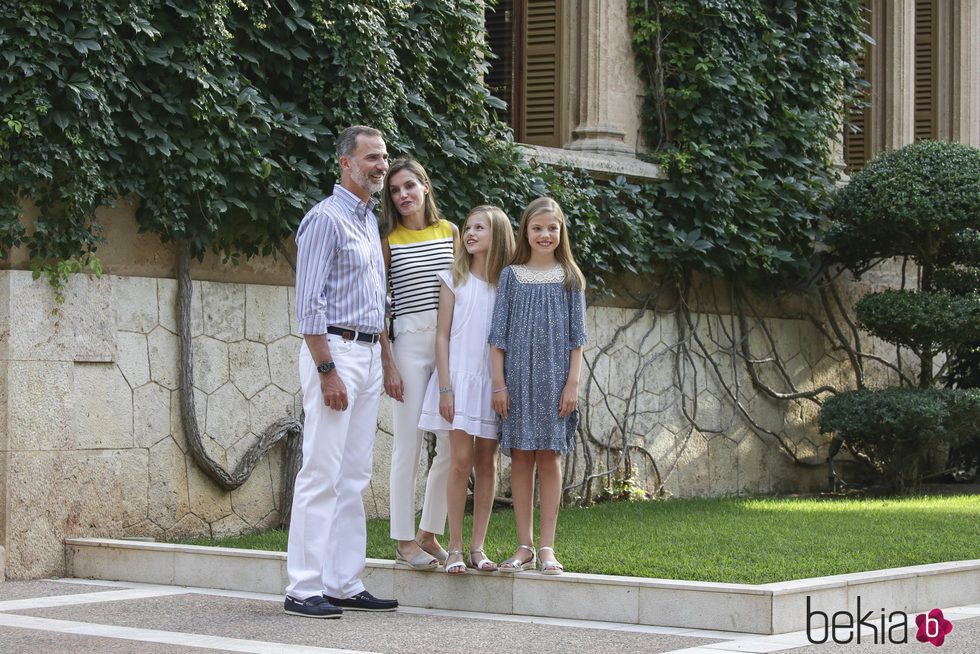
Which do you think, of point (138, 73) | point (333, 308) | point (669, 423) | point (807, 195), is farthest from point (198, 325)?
point (807, 195)

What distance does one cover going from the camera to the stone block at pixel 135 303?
353 inches

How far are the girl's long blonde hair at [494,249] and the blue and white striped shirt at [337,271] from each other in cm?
60

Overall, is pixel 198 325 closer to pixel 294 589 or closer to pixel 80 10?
pixel 80 10

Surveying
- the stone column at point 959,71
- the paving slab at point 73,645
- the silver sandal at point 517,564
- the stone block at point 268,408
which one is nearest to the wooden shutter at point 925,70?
the stone column at point 959,71

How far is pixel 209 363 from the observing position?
9.43m

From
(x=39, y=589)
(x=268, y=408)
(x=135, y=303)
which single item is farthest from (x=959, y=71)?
(x=39, y=589)

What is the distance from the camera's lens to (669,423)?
492 inches

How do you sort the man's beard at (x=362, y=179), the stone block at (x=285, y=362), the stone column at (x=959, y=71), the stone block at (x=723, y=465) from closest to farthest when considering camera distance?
1. the man's beard at (x=362, y=179)
2. the stone block at (x=285, y=362)
3. the stone block at (x=723, y=465)
4. the stone column at (x=959, y=71)

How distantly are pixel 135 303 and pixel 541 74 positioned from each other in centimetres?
490

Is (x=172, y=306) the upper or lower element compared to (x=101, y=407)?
upper

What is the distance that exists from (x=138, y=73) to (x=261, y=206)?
1.14 metres

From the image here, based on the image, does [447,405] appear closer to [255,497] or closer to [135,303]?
[135,303]

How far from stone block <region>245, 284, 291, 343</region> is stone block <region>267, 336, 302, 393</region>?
54 mm

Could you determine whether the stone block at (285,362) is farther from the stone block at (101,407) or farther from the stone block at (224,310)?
the stone block at (101,407)
